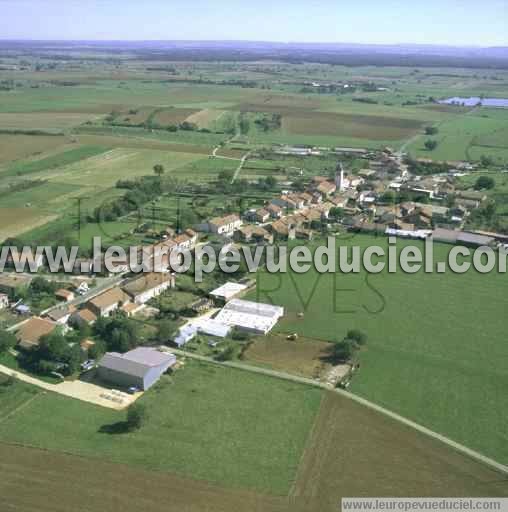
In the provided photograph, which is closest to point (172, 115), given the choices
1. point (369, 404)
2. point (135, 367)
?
point (135, 367)

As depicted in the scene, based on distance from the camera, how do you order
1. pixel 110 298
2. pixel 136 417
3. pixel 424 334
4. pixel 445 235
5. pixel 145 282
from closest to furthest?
pixel 136 417 < pixel 424 334 < pixel 110 298 < pixel 145 282 < pixel 445 235

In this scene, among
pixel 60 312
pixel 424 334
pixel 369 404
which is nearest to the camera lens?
pixel 369 404

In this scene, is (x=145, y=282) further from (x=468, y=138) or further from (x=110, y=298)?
(x=468, y=138)

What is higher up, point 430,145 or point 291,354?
point 430,145

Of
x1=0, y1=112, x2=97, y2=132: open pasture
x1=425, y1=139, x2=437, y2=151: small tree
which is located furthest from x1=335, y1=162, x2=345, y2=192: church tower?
x1=0, y1=112, x2=97, y2=132: open pasture

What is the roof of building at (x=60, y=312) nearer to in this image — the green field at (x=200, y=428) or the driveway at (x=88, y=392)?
the driveway at (x=88, y=392)

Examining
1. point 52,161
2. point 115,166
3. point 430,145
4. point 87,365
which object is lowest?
point 87,365
